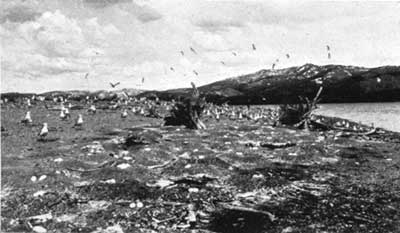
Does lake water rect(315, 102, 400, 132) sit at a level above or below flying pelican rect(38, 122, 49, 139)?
below

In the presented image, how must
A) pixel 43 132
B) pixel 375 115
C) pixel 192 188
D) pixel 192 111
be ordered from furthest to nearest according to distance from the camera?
pixel 375 115, pixel 192 111, pixel 43 132, pixel 192 188

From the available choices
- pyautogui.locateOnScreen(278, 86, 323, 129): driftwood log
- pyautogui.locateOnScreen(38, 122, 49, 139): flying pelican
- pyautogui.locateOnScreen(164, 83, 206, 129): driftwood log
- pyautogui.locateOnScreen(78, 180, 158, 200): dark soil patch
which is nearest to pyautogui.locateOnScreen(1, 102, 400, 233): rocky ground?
pyautogui.locateOnScreen(78, 180, 158, 200): dark soil patch

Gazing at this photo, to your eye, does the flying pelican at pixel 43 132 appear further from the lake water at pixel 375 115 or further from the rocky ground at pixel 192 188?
the lake water at pixel 375 115

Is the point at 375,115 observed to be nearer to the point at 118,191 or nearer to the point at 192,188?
the point at 192,188

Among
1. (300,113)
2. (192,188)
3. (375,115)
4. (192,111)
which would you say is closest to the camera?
(192,188)

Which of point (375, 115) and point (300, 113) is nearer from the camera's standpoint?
point (300, 113)

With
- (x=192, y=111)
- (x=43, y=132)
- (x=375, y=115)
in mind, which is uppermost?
(x=192, y=111)

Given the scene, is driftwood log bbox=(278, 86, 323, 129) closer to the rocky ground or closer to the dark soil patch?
the rocky ground

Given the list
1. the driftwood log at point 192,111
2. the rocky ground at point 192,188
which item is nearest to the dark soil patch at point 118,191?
the rocky ground at point 192,188

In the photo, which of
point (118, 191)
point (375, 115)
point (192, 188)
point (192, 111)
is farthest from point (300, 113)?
point (375, 115)

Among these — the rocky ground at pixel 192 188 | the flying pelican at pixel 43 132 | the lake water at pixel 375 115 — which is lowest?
the lake water at pixel 375 115
